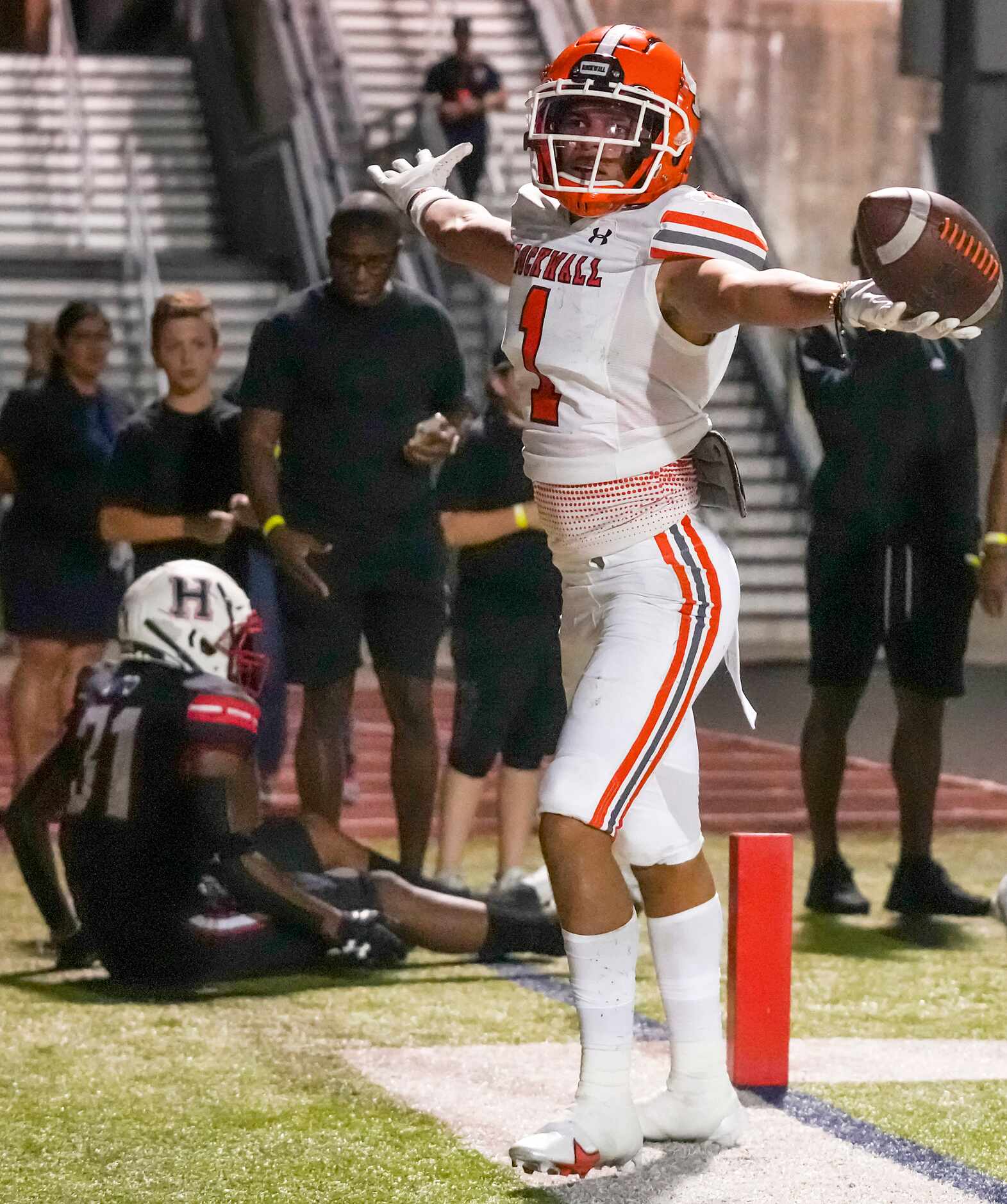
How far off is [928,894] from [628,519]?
2.67m

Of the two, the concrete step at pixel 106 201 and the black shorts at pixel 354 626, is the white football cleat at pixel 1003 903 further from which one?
the concrete step at pixel 106 201

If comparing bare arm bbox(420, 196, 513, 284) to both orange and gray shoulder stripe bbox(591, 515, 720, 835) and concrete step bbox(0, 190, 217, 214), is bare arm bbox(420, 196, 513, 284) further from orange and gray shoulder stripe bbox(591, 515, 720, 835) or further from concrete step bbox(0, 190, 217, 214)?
concrete step bbox(0, 190, 217, 214)

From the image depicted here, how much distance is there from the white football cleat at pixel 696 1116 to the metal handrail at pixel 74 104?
1286cm

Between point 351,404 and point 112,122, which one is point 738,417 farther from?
point 351,404

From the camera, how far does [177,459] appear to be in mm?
5855

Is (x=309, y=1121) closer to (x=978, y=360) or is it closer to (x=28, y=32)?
(x=978, y=360)

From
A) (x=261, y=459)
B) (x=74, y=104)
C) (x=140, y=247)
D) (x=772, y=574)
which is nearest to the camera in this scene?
(x=261, y=459)

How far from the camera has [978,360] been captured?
12.8 metres

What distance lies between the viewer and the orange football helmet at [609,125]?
348cm

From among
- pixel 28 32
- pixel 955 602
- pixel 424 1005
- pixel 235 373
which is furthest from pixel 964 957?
pixel 28 32

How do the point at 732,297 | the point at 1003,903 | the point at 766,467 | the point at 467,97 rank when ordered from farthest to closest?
1. the point at 766,467
2. the point at 467,97
3. the point at 1003,903
4. the point at 732,297

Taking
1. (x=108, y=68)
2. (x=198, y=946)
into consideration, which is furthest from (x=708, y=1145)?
(x=108, y=68)

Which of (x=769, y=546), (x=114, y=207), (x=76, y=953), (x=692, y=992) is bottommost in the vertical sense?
(x=769, y=546)

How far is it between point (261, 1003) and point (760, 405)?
434 inches
